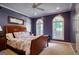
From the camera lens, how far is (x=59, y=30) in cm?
233

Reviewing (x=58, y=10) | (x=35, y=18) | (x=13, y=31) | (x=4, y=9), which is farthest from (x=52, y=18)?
(x=4, y=9)

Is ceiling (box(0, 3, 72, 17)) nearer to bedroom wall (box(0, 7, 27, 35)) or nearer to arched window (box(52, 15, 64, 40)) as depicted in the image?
bedroom wall (box(0, 7, 27, 35))

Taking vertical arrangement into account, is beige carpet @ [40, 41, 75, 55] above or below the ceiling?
below

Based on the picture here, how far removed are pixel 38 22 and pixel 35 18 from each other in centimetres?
12

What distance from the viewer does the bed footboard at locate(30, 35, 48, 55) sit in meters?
2.18

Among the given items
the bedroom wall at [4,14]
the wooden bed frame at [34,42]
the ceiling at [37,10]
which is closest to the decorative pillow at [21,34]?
the wooden bed frame at [34,42]

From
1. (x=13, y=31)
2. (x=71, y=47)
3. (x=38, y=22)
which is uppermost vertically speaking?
(x=38, y=22)

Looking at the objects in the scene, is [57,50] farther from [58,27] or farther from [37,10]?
[37,10]

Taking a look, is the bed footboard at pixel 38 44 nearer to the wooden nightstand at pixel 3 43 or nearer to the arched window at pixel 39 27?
the arched window at pixel 39 27

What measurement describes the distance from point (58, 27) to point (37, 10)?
62 centimetres

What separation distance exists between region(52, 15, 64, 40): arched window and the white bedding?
532 mm

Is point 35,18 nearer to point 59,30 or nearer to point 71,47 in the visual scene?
point 59,30

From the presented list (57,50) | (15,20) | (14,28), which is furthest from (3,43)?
(57,50)

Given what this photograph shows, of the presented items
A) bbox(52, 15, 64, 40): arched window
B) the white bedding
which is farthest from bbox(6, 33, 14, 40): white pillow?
bbox(52, 15, 64, 40): arched window
